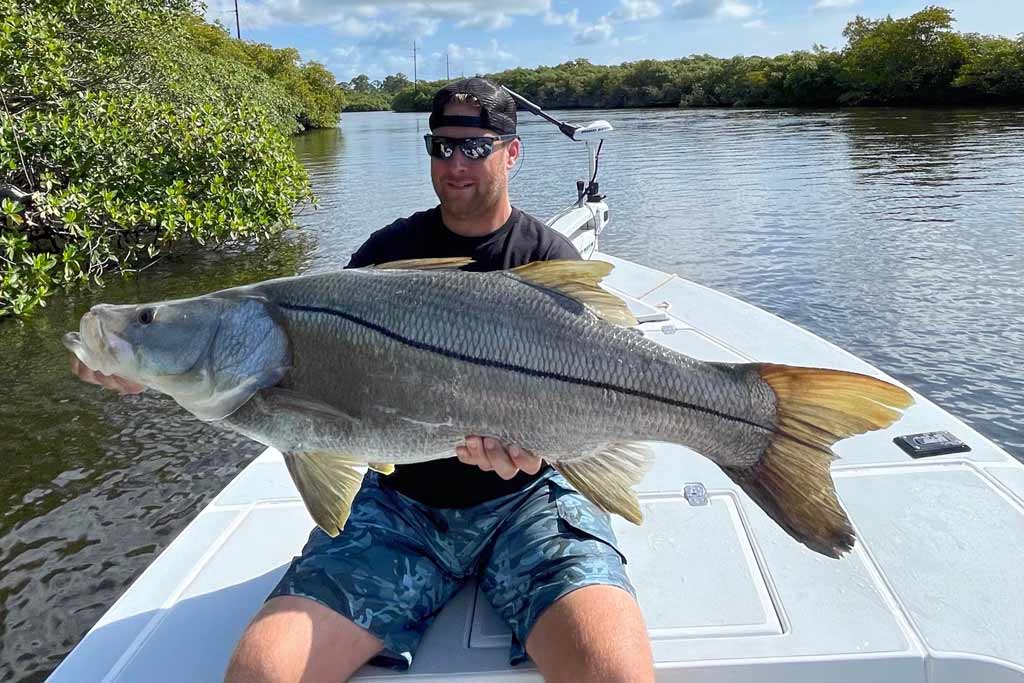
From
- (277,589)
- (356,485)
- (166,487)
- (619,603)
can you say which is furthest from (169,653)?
(166,487)

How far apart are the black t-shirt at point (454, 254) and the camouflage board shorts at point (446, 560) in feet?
0.15

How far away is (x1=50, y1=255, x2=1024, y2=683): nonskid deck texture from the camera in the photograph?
2332mm

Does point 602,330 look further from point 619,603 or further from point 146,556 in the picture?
point 146,556

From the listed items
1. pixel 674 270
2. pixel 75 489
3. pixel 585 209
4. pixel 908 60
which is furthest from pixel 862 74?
pixel 75 489

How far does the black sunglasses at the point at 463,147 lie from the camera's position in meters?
3.04

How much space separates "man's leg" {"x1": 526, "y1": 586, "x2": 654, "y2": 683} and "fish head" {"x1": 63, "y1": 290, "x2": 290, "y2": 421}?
1.14 meters

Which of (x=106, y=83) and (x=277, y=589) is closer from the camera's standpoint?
(x=277, y=589)

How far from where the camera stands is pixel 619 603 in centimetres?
232

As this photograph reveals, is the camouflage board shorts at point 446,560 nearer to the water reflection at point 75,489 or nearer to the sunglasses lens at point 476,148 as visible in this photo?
the sunglasses lens at point 476,148

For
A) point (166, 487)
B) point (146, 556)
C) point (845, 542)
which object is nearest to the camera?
point (845, 542)

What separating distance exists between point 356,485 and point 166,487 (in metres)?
4.58

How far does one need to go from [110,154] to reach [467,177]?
10.4 meters

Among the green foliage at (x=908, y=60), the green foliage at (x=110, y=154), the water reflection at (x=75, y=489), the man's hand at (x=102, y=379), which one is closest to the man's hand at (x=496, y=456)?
the man's hand at (x=102, y=379)

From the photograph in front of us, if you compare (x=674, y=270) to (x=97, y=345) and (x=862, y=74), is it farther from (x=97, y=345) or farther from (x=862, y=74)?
(x=862, y=74)
